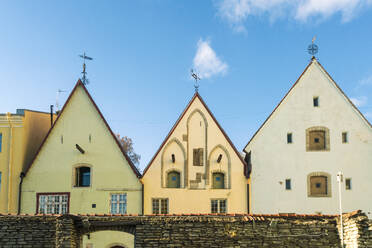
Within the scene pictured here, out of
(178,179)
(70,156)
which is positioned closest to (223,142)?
(178,179)

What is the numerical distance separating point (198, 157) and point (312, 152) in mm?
6835

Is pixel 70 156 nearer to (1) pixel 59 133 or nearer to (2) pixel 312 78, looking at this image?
(1) pixel 59 133

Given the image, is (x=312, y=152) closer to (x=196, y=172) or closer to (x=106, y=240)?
(x=196, y=172)

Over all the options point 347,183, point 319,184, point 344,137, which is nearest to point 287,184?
point 319,184

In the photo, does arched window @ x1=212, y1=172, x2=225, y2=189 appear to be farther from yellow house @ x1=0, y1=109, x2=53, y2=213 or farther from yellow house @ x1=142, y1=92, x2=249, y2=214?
yellow house @ x1=0, y1=109, x2=53, y2=213

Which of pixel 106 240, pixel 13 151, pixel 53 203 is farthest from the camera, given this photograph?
pixel 13 151

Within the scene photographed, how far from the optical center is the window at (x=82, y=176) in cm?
2748

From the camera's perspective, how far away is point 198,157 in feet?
91.4

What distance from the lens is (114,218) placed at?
18516 millimetres

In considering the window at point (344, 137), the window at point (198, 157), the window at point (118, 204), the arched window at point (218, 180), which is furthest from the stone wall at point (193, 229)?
the window at point (344, 137)

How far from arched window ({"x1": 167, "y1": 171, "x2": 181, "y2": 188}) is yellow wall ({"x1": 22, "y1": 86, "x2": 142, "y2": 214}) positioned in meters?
1.79

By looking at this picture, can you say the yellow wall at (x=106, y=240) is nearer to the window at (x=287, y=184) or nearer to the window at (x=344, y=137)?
the window at (x=287, y=184)

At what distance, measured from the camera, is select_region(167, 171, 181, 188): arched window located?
90.5ft

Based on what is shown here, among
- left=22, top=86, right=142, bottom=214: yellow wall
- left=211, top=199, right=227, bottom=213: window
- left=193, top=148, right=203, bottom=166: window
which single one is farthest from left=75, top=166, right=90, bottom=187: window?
left=211, top=199, right=227, bottom=213: window
